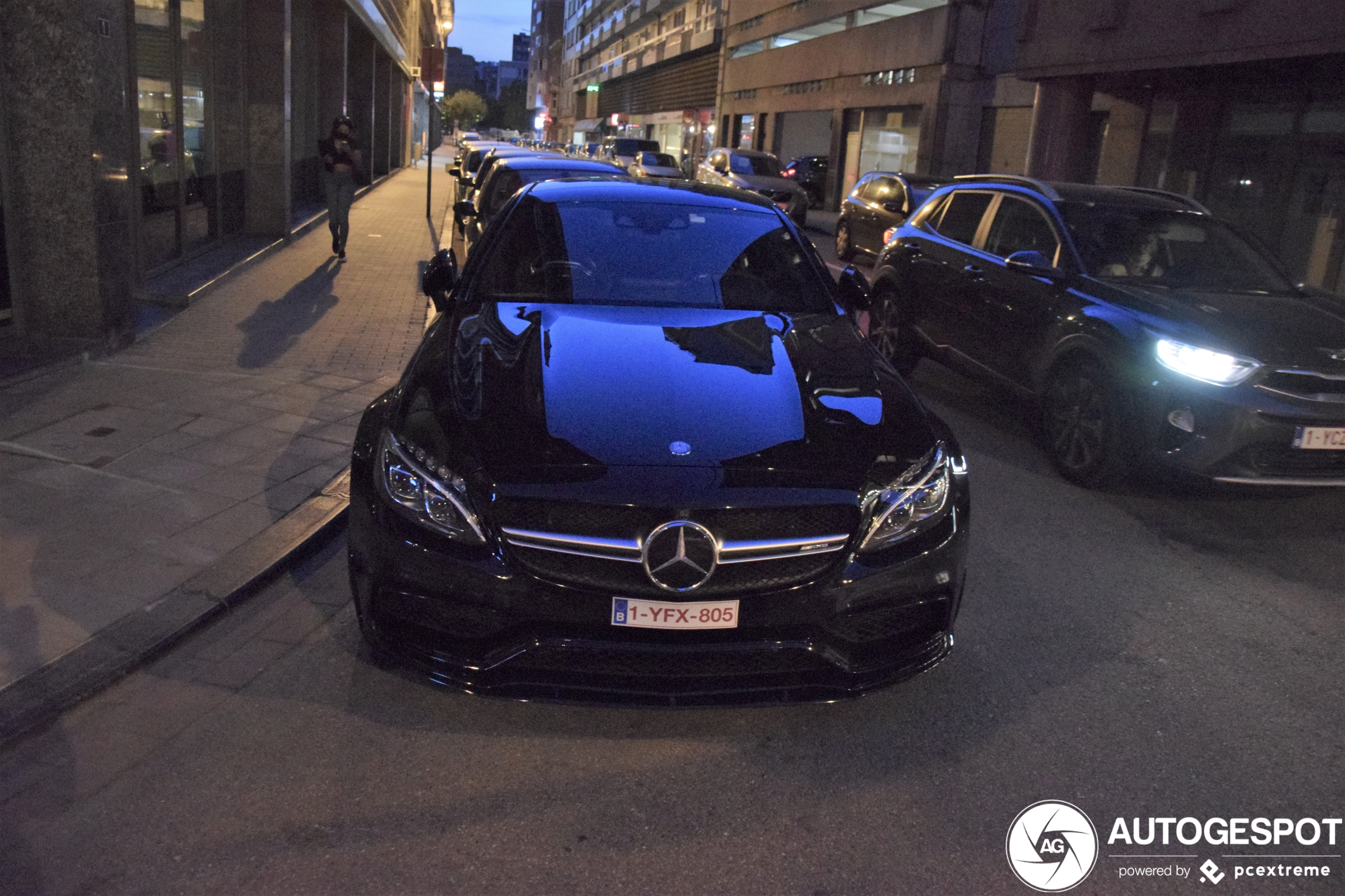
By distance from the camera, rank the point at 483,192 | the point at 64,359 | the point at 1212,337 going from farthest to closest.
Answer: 1. the point at 483,192
2. the point at 64,359
3. the point at 1212,337

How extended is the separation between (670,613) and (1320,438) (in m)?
4.07

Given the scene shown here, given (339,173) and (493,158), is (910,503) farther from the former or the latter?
(493,158)

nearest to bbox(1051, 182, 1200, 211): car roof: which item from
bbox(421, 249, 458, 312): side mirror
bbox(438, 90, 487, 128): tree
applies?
bbox(421, 249, 458, 312): side mirror

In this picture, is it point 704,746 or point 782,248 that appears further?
point 782,248

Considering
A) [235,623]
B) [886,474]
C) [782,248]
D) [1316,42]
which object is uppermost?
[1316,42]

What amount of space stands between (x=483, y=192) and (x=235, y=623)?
28.5 feet

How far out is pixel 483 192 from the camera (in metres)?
12.2

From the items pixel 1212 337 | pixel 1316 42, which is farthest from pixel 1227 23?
pixel 1212 337

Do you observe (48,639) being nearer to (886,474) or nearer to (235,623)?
(235,623)

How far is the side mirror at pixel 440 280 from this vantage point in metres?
4.97

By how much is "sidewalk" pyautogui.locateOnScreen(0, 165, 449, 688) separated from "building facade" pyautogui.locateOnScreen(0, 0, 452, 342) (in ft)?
2.41

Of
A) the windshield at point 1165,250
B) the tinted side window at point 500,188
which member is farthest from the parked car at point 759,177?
the windshield at point 1165,250

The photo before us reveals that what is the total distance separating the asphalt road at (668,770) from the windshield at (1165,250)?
9.22 feet

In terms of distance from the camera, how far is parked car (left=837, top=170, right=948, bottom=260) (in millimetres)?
17391
